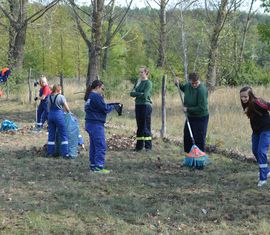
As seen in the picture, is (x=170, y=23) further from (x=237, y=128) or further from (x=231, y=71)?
(x=237, y=128)

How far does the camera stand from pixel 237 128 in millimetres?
14188

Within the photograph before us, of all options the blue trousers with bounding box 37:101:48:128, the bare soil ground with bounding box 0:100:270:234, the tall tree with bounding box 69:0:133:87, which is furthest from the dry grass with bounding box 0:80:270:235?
the tall tree with bounding box 69:0:133:87

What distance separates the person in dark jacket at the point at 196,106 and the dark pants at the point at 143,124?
54.5 inches

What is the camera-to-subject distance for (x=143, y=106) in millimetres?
10477

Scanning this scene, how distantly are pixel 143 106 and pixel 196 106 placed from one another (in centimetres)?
177

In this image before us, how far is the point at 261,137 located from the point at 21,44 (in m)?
20.5

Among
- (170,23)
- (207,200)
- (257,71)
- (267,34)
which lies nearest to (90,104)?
(207,200)

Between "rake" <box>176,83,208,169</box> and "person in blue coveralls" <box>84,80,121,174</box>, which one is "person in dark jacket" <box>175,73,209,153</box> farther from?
"person in blue coveralls" <box>84,80,121,174</box>

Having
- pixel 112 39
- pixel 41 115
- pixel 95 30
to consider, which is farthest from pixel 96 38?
pixel 112 39

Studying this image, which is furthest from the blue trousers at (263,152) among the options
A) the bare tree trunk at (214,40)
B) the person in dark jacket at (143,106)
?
the bare tree trunk at (214,40)

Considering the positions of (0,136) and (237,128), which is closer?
(0,136)

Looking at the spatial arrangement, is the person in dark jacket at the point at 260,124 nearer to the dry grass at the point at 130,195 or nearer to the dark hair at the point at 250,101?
the dark hair at the point at 250,101

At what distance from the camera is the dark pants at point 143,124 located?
10523 mm

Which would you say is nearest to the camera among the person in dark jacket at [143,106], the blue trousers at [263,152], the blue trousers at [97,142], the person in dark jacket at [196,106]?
the blue trousers at [263,152]
